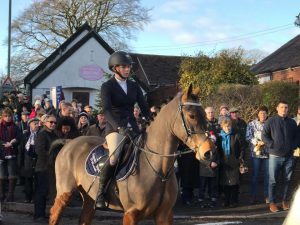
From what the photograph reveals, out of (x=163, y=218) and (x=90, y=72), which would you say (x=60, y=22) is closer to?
(x=90, y=72)

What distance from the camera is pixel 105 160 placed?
696 centimetres

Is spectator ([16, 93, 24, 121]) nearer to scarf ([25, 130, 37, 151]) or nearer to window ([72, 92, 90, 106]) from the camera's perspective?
scarf ([25, 130, 37, 151])

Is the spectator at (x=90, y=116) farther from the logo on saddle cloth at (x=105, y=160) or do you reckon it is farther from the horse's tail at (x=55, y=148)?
the logo on saddle cloth at (x=105, y=160)

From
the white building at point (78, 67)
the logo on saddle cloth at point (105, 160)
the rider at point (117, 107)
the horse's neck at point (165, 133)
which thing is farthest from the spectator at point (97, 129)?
the white building at point (78, 67)

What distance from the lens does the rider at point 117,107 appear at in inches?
269

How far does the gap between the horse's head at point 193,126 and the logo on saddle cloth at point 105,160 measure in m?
0.73

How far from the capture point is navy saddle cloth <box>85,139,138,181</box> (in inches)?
259

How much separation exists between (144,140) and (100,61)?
30560 mm

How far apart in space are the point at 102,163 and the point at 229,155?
5.38 m

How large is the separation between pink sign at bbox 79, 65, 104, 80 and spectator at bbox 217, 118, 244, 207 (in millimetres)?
25361

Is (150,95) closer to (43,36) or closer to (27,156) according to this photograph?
(43,36)

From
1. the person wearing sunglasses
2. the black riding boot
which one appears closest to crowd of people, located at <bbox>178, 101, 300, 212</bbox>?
the person wearing sunglasses

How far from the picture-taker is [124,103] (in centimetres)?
709

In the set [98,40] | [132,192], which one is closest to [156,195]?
[132,192]
